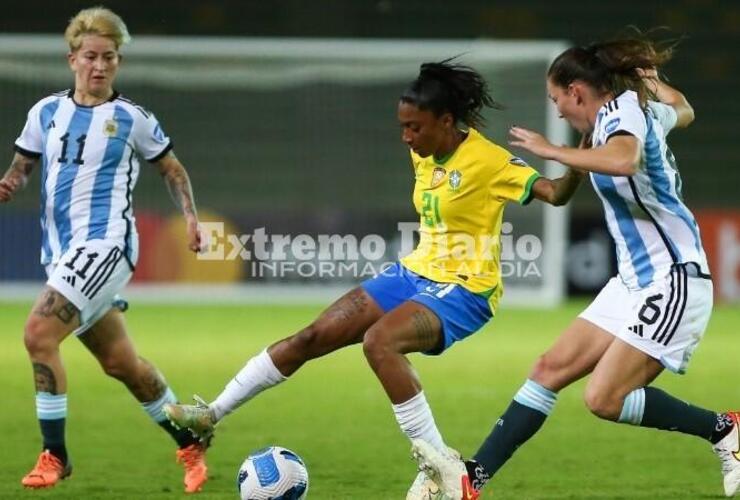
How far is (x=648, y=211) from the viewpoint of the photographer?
20.2 ft

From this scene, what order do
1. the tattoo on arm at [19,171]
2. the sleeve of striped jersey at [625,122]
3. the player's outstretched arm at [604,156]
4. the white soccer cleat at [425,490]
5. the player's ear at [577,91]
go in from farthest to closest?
the tattoo on arm at [19,171], the player's ear at [577,91], the white soccer cleat at [425,490], the sleeve of striped jersey at [625,122], the player's outstretched arm at [604,156]

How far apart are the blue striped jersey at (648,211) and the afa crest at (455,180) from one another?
2.05ft

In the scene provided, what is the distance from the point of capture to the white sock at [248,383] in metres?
6.52

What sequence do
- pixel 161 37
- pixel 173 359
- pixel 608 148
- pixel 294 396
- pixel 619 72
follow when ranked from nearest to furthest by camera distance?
pixel 608 148 < pixel 619 72 < pixel 294 396 < pixel 173 359 < pixel 161 37

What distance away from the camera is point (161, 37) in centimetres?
1747

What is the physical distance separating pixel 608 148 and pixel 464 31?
1252cm

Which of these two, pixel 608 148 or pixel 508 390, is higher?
pixel 608 148

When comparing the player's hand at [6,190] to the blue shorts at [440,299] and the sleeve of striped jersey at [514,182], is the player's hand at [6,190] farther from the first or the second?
the sleeve of striped jersey at [514,182]

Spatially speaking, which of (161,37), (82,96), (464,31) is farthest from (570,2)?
(82,96)

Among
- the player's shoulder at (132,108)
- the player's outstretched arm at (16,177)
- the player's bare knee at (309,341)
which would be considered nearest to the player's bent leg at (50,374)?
the player's outstretched arm at (16,177)

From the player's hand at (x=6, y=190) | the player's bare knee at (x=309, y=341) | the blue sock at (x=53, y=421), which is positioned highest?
the player's hand at (x=6, y=190)

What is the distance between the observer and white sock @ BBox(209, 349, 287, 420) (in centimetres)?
652

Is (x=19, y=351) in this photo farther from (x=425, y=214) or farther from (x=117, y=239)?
(x=425, y=214)

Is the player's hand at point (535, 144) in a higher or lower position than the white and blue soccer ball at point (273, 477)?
higher
